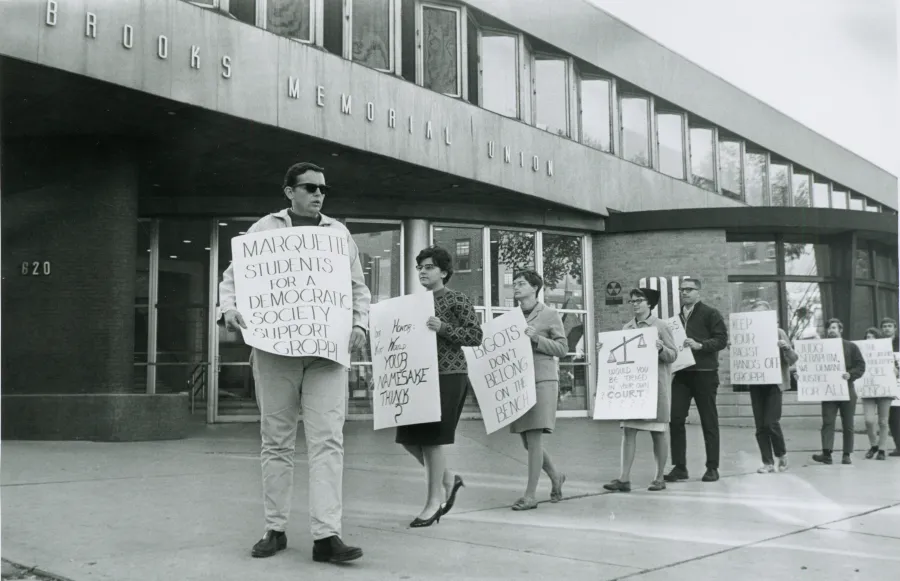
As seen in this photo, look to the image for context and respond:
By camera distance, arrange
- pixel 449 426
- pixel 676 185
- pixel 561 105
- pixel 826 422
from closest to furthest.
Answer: pixel 449 426, pixel 826 422, pixel 561 105, pixel 676 185

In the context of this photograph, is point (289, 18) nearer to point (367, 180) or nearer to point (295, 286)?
point (367, 180)

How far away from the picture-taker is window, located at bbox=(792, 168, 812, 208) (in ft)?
93.0

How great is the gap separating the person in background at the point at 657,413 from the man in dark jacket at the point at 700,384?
1.66ft

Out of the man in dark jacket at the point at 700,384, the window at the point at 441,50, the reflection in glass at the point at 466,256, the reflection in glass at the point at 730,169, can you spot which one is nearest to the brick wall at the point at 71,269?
the window at the point at 441,50

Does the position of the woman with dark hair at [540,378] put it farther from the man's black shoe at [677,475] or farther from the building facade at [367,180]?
the building facade at [367,180]

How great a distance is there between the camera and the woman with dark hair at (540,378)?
6.75 meters

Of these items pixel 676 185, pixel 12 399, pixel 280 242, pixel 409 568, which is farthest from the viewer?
pixel 676 185

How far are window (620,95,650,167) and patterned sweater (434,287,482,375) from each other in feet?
54.0

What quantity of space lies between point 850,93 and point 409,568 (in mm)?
3830

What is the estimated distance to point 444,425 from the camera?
5789mm

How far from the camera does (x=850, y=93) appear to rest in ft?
18.4

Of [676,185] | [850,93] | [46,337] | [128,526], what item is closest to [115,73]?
[46,337]

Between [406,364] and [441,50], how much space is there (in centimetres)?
1207

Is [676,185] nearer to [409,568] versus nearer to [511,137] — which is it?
[511,137]
